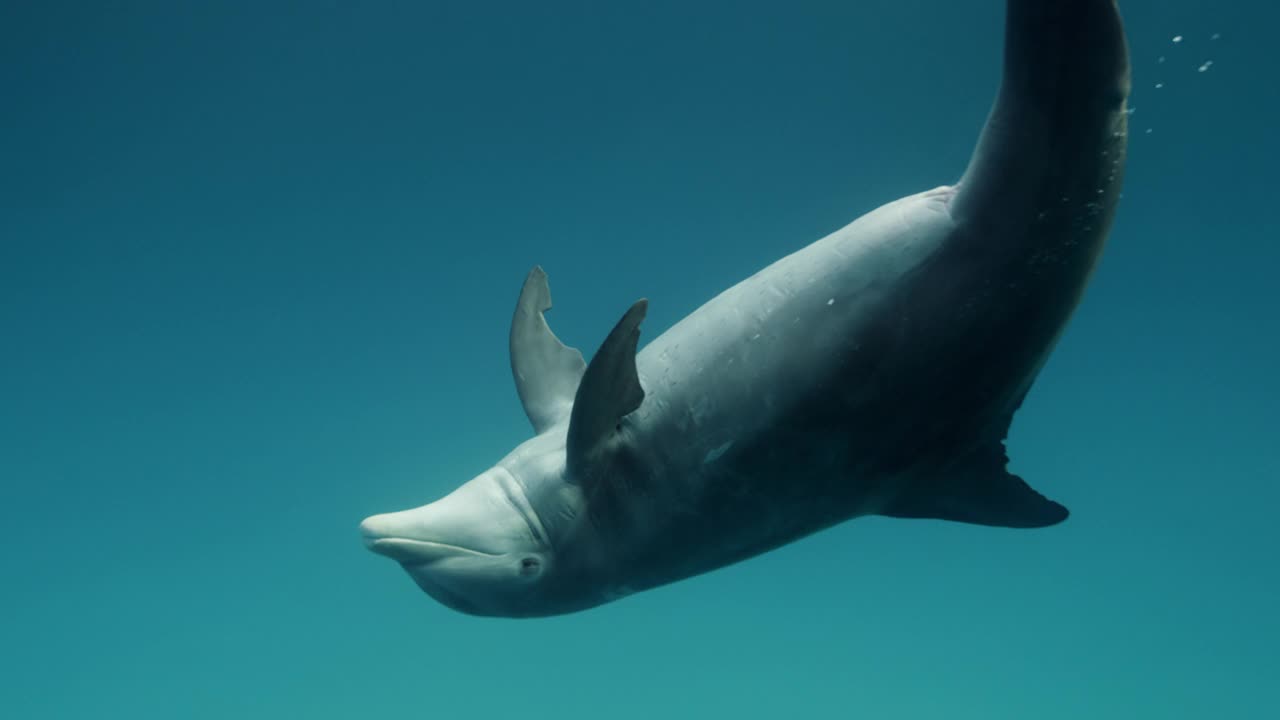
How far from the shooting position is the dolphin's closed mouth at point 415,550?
394 cm

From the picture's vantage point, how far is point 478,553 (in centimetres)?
400

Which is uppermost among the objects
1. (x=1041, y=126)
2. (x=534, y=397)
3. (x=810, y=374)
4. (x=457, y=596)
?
(x=534, y=397)

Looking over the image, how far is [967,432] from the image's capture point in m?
3.37

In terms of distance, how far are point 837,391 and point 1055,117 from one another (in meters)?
1.12

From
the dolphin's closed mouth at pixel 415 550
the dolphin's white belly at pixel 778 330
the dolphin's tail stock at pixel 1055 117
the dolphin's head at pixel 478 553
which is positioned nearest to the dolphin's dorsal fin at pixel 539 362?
the dolphin's head at pixel 478 553

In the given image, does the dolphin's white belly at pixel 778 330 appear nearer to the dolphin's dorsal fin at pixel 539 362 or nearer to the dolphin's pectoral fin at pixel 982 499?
the dolphin's pectoral fin at pixel 982 499

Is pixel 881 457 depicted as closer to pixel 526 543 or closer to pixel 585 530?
pixel 585 530

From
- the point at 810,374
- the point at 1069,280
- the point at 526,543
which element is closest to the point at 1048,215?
the point at 1069,280

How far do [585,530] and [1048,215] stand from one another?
2.23 metres

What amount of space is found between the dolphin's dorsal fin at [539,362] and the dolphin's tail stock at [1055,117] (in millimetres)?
2510

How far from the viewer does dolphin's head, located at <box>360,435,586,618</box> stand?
3.97 metres

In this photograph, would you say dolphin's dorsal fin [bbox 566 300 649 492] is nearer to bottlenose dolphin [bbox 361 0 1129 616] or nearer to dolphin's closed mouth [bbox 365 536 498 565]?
bottlenose dolphin [bbox 361 0 1129 616]

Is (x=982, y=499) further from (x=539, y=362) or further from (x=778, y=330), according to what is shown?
(x=539, y=362)

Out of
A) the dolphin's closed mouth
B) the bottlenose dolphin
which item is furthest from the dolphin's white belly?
the dolphin's closed mouth
